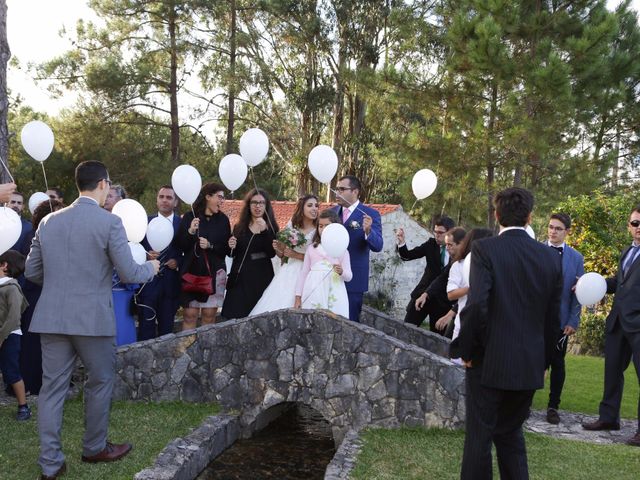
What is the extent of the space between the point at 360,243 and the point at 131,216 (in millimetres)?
2527

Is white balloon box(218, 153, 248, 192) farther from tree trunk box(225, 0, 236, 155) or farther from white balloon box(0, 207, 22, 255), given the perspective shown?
tree trunk box(225, 0, 236, 155)

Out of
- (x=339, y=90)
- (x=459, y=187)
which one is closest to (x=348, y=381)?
(x=459, y=187)

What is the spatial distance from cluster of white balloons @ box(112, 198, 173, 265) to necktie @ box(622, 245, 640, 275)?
4317mm

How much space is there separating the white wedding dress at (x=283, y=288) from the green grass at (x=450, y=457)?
1.74 meters

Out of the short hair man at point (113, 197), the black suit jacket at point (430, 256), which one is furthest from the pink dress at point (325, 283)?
the short hair man at point (113, 197)

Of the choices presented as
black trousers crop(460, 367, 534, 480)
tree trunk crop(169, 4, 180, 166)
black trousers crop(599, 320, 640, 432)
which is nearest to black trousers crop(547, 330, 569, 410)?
black trousers crop(599, 320, 640, 432)

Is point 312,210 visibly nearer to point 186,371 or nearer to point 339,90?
point 186,371

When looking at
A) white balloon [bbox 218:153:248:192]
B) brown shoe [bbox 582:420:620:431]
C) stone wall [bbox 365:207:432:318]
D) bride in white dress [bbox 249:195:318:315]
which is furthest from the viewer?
stone wall [bbox 365:207:432:318]

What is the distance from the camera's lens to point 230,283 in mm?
7664

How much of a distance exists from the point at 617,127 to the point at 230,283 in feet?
63.0

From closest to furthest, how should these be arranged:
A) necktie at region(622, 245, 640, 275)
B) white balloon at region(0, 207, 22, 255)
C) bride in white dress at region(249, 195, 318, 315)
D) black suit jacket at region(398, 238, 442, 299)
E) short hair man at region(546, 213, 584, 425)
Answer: white balloon at region(0, 207, 22, 255), necktie at region(622, 245, 640, 275), short hair man at region(546, 213, 584, 425), bride in white dress at region(249, 195, 318, 315), black suit jacket at region(398, 238, 442, 299)

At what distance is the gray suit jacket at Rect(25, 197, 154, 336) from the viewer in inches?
183

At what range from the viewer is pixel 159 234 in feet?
23.0

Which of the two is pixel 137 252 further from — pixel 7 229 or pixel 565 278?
pixel 565 278
